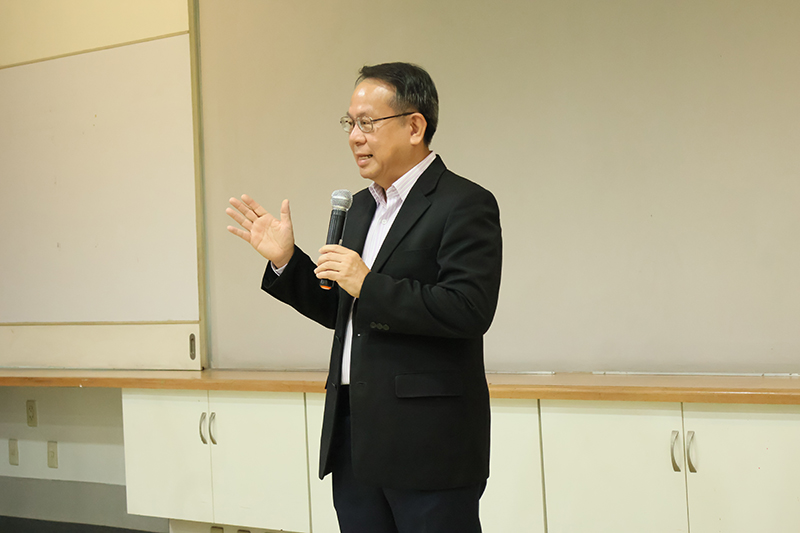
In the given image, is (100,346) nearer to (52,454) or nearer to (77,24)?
(52,454)

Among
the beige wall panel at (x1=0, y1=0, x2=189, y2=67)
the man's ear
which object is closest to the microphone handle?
the man's ear

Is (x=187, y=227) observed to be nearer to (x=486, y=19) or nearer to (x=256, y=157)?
(x=256, y=157)

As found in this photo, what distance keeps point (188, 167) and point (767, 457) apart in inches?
113

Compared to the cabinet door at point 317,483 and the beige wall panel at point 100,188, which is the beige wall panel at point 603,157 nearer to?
the cabinet door at point 317,483

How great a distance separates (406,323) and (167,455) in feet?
7.25

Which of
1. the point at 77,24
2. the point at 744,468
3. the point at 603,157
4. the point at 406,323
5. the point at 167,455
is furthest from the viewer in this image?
the point at 77,24

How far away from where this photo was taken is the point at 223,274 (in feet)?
10.8

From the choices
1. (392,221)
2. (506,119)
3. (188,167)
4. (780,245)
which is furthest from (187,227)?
(780,245)

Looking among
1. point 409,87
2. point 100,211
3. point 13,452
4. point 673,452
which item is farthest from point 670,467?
point 13,452

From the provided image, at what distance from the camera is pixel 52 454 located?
12.0ft

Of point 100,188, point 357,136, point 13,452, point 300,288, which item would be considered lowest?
point 13,452

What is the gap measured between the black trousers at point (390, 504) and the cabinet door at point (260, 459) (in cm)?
137

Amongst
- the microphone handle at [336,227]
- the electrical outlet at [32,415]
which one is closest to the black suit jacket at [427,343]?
the microphone handle at [336,227]

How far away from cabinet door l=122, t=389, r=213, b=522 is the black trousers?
5.59 ft
